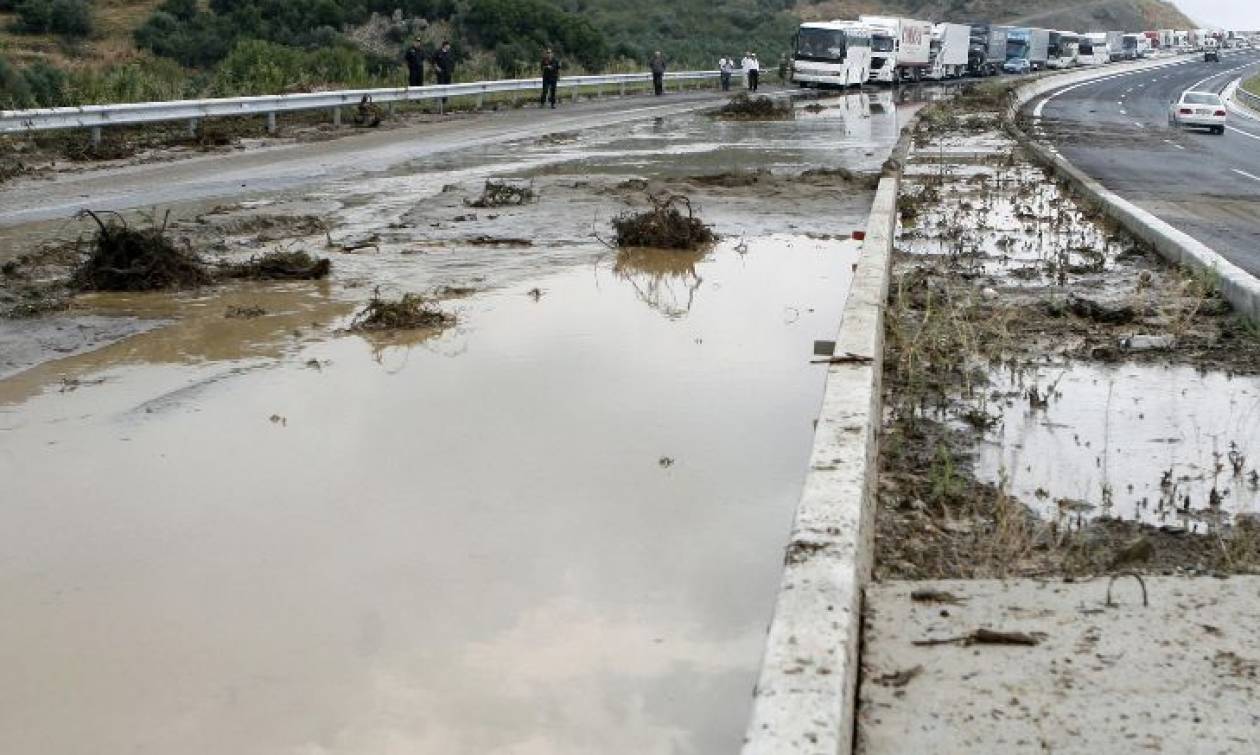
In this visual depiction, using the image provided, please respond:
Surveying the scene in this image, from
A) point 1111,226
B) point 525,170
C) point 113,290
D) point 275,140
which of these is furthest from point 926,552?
point 275,140

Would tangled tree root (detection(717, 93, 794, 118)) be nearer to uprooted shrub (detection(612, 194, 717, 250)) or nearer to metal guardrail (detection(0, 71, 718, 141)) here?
metal guardrail (detection(0, 71, 718, 141))

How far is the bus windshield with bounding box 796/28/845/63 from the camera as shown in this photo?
53938 millimetres

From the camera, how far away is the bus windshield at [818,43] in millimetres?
53938

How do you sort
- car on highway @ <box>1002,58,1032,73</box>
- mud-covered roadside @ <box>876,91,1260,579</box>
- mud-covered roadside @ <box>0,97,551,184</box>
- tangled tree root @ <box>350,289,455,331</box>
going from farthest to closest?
car on highway @ <box>1002,58,1032,73</box> < mud-covered roadside @ <box>0,97,551,184</box> < tangled tree root @ <box>350,289,455,331</box> < mud-covered roadside @ <box>876,91,1260,579</box>

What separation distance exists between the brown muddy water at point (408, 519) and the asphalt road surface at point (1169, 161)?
291 inches

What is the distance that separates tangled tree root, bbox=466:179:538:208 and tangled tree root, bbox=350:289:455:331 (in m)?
6.05

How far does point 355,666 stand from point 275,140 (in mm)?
22736

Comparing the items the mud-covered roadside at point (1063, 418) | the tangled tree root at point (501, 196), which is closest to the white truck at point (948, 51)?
the tangled tree root at point (501, 196)

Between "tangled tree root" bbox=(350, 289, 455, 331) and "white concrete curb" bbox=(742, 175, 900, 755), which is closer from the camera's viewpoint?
"white concrete curb" bbox=(742, 175, 900, 755)

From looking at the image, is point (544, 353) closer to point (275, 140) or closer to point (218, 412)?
point (218, 412)

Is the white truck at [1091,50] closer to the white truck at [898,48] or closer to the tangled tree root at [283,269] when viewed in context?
the white truck at [898,48]

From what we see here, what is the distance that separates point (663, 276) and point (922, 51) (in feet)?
198

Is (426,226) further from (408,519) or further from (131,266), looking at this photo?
(408,519)

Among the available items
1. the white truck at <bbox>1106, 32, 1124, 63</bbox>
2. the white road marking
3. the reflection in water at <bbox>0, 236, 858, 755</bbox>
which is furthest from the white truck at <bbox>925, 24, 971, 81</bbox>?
the reflection in water at <bbox>0, 236, 858, 755</bbox>
